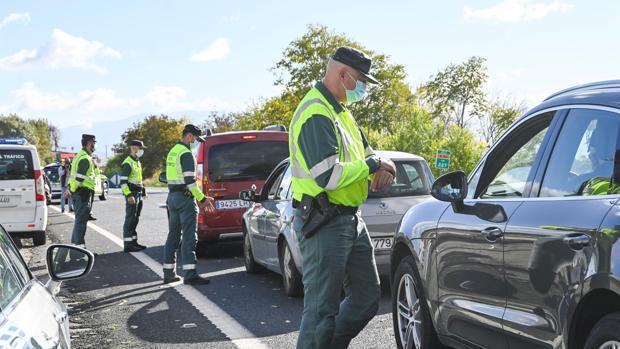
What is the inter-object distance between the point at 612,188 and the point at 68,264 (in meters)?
2.42

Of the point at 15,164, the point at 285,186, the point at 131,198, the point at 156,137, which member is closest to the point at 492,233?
the point at 285,186

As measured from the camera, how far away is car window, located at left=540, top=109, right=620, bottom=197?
3758mm

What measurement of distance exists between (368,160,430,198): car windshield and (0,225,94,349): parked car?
5.36m

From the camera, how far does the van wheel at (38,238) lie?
1565 cm

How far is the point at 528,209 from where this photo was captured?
407cm

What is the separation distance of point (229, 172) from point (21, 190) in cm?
472

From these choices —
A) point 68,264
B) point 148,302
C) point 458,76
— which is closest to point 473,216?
point 68,264

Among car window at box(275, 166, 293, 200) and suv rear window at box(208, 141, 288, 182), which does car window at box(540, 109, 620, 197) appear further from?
suv rear window at box(208, 141, 288, 182)

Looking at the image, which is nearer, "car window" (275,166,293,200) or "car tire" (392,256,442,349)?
"car tire" (392,256,442,349)

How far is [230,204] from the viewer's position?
1277 cm

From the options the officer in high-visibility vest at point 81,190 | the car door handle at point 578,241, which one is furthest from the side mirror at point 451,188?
the officer in high-visibility vest at point 81,190

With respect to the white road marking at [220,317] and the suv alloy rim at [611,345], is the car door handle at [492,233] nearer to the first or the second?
the suv alloy rim at [611,345]

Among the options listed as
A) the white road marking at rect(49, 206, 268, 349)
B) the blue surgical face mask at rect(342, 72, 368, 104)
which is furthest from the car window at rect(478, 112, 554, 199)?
the white road marking at rect(49, 206, 268, 349)

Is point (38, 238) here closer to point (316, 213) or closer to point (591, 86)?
point (316, 213)
